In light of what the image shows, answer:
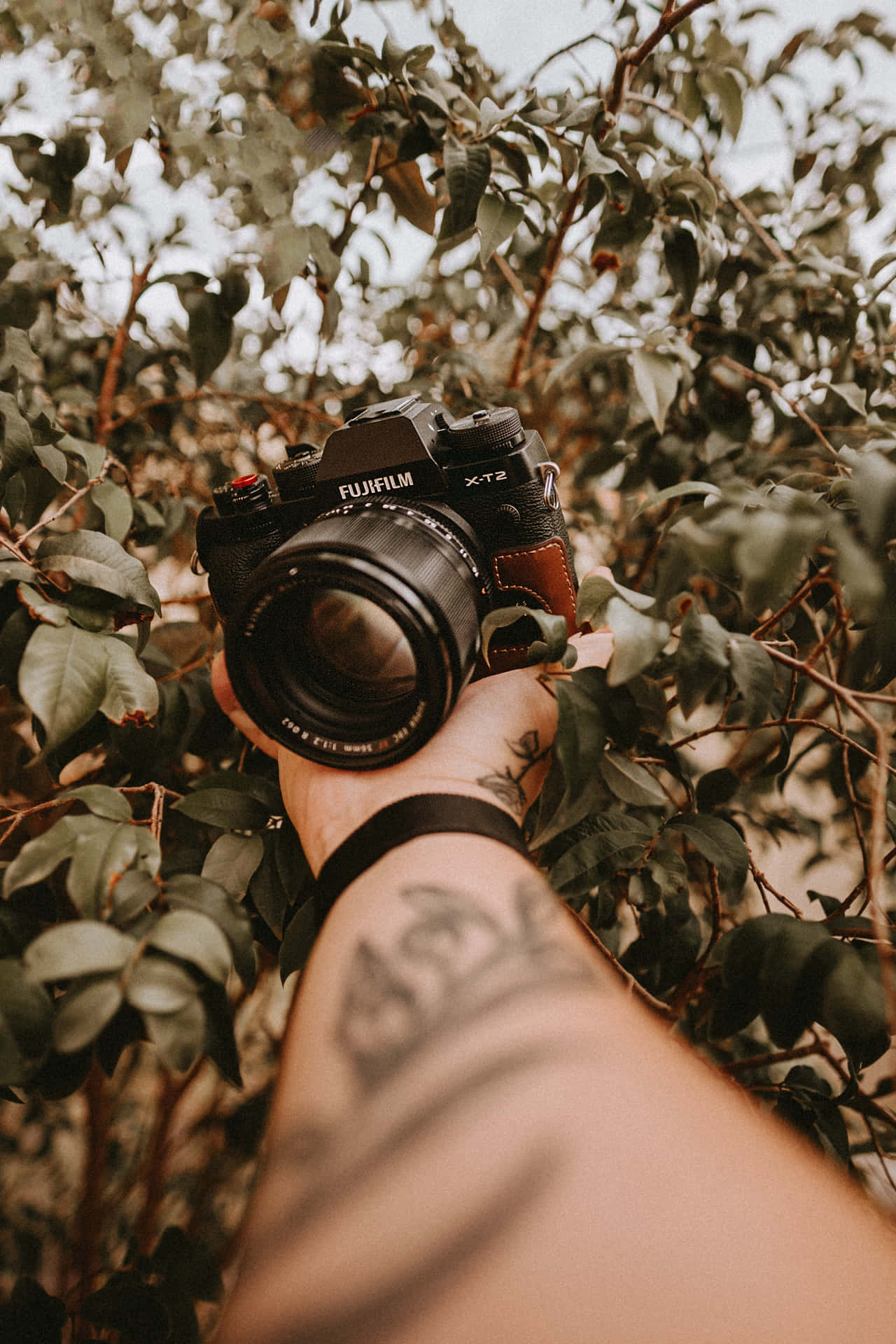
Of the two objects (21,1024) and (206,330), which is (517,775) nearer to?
(21,1024)

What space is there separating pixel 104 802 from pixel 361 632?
240 mm

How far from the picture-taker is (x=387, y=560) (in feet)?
1.51

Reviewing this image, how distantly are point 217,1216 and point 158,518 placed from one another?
0.98 meters

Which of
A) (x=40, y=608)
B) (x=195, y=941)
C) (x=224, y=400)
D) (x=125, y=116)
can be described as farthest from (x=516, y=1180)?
(x=224, y=400)

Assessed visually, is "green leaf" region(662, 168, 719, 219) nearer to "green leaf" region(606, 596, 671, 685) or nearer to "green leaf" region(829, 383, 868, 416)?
"green leaf" region(829, 383, 868, 416)

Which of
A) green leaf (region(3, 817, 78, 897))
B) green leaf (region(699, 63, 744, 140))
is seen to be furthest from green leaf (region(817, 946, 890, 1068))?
green leaf (region(699, 63, 744, 140))

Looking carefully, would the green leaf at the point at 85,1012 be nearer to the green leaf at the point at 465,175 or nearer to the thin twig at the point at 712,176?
the green leaf at the point at 465,175

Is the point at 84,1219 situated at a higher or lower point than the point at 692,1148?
lower

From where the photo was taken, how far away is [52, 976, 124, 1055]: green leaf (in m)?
0.27

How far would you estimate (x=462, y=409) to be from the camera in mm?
816

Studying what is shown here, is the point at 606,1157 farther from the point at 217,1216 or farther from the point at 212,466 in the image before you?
the point at 217,1216

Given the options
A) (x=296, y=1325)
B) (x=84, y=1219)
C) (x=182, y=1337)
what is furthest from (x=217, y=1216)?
(x=296, y=1325)

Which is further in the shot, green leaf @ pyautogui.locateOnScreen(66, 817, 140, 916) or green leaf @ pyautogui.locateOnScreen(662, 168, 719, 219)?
green leaf @ pyautogui.locateOnScreen(662, 168, 719, 219)

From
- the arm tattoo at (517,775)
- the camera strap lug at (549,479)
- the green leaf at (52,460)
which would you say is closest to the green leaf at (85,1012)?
the arm tattoo at (517,775)
